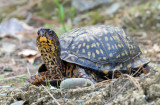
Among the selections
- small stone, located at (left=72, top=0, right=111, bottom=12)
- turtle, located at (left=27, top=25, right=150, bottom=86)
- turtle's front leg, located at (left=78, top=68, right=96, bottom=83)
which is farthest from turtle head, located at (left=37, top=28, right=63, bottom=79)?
small stone, located at (left=72, top=0, right=111, bottom=12)

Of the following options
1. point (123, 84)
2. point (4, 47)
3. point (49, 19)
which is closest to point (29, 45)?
point (4, 47)

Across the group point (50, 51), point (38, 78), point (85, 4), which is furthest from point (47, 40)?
point (85, 4)

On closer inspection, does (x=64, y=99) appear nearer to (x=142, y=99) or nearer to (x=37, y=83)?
(x=142, y=99)

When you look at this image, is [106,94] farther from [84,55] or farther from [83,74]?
[84,55]

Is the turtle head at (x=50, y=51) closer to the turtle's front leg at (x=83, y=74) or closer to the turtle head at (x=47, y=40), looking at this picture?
the turtle head at (x=47, y=40)

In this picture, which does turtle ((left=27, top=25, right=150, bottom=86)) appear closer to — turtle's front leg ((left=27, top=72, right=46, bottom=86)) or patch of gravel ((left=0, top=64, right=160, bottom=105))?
turtle's front leg ((left=27, top=72, right=46, bottom=86))

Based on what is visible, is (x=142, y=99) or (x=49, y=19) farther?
(x=49, y=19)
